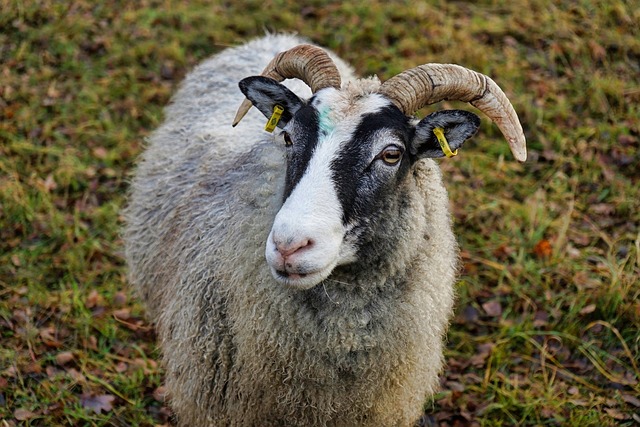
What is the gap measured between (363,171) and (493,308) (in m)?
2.98

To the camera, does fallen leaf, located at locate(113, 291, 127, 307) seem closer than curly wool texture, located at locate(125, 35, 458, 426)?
No

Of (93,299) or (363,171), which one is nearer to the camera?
(363,171)

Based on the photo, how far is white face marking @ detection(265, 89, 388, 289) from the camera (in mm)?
2973

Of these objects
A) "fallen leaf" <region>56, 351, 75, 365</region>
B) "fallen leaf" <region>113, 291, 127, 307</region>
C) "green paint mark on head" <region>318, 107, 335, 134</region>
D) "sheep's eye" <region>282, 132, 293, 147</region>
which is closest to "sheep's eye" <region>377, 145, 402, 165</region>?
"green paint mark on head" <region>318, 107, 335, 134</region>

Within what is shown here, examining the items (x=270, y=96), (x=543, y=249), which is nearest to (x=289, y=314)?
(x=270, y=96)

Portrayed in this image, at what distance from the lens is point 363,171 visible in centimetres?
326

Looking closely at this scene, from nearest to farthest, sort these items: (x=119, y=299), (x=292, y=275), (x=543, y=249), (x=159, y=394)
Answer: (x=292, y=275) < (x=159, y=394) < (x=119, y=299) < (x=543, y=249)

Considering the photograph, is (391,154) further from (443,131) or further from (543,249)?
(543,249)

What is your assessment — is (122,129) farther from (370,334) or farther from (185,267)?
(370,334)

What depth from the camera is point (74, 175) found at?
703cm

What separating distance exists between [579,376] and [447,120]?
277 centimetres

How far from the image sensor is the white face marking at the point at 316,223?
297 cm

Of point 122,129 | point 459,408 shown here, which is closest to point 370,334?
A: point 459,408

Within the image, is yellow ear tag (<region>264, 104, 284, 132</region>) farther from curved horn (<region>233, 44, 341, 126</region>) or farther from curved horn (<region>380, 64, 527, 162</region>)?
curved horn (<region>380, 64, 527, 162</region>)
